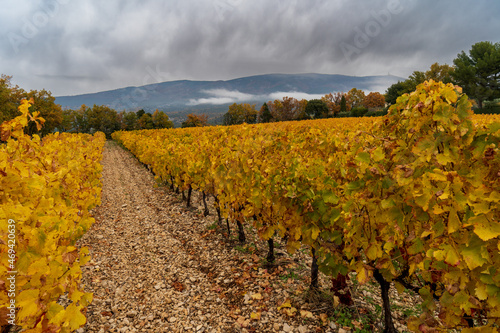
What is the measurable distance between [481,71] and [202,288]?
65.0 m

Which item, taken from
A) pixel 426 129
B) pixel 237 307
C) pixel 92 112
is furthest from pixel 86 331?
pixel 92 112

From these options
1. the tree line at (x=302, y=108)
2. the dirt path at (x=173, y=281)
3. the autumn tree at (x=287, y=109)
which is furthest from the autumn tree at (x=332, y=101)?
the dirt path at (x=173, y=281)

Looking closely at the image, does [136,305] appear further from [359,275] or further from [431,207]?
[431,207]

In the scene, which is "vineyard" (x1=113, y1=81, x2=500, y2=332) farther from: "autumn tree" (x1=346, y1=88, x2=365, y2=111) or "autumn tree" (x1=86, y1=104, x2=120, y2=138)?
"autumn tree" (x1=346, y1=88, x2=365, y2=111)

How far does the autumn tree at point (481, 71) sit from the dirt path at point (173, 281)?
60.1 meters

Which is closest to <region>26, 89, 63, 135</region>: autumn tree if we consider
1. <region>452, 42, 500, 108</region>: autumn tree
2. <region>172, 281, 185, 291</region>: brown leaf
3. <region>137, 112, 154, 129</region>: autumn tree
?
<region>137, 112, 154, 129</region>: autumn tree

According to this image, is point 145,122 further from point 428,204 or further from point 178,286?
point 428,204

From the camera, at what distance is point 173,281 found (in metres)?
5.27

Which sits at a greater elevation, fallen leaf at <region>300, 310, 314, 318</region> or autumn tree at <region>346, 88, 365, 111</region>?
autumn tree at <region>346, 88, 365, 111</region>

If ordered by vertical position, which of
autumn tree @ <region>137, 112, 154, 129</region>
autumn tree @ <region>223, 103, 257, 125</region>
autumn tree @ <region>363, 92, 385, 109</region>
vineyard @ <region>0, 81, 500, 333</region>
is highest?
autumn tree @ <region>363, 92, 385, 109</region>

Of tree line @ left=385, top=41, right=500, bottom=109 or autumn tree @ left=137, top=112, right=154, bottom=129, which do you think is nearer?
tree line @ left=385, top=41, right=500, bottom=109

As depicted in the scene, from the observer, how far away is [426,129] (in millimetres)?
2371

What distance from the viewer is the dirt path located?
13.5 ft

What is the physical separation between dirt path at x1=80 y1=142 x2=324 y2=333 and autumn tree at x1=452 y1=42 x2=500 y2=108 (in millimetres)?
60067
